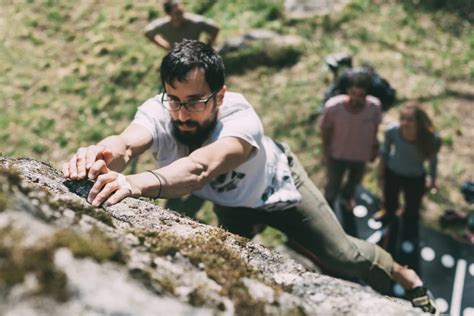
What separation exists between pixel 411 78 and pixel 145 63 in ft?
16.1

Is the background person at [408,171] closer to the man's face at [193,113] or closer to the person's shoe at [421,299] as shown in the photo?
the person's shoe at [421,299]

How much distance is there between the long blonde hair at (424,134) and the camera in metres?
5.22

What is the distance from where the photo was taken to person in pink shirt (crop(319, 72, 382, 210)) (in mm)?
5562

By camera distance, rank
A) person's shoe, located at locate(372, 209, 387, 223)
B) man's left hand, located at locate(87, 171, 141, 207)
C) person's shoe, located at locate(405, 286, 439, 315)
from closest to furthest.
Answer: man's left hand, located at locate(87, 171, 141, 207) → person's shoe, located at locate(405, 286, 439, 315) → person's shoe, located at locate(372, 209, 387, 223)

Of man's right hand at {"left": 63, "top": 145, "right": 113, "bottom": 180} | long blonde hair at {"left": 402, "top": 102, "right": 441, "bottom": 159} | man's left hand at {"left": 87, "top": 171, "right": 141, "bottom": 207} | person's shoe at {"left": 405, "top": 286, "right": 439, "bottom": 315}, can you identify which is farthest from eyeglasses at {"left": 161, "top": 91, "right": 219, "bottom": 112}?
long blonde hair at {"left": 402, "top": 102, "right": 441, "bottom": 159}

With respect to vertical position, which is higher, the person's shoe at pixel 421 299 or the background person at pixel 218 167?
the background person at pixel 218 167

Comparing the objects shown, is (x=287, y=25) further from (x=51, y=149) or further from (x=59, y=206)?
(x=59, y=206)

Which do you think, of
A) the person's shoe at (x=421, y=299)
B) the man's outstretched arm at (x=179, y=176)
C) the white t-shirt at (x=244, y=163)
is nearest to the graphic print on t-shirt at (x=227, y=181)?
the white t-shirt at (x=244, y=163)

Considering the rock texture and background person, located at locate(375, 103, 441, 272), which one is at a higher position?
the rock texture

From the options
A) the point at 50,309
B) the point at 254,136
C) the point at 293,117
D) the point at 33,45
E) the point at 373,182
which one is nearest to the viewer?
the point at 50,309

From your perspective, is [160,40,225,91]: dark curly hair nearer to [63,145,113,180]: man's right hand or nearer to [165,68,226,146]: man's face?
[165,68,226,146]: man's face

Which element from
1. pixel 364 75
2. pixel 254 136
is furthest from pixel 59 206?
pixel 364 75

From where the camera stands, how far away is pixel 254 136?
10.7ft

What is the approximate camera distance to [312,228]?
4.00 m
